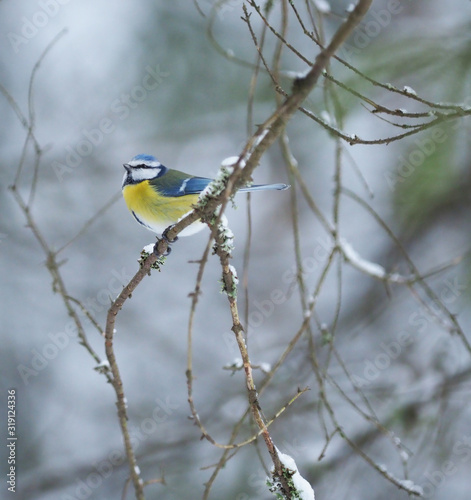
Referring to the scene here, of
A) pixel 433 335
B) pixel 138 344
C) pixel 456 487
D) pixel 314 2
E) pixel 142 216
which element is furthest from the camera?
pixel 138 344

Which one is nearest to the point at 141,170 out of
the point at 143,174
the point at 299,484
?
the point at 143,174

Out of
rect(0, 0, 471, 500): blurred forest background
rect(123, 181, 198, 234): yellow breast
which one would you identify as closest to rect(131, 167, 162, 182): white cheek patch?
rect(123, 181, 198, 234): yellow breast

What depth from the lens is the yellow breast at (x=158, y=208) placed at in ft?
6.98

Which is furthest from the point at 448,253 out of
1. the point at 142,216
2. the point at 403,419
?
the point at 142,216

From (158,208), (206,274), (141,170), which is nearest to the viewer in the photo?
(158,208)

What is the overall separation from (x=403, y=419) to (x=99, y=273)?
282 centimetres

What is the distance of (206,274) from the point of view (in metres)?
5.37

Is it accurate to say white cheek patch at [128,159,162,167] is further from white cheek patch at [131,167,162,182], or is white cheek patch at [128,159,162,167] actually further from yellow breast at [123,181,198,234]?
yellow breast at [123,181,198,234]

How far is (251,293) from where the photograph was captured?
16.9 ft

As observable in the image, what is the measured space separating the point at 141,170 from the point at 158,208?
0.28 metres

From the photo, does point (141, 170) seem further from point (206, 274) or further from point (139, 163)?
point (206, 274)

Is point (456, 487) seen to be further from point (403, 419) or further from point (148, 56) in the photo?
point (148, 56)

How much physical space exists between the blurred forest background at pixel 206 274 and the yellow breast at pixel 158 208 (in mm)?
1762

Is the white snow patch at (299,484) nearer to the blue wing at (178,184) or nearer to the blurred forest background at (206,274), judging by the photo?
the blue wing at (178,184)
